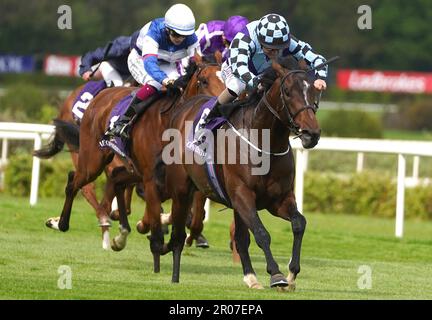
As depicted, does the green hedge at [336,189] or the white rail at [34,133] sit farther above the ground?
the white rail at [34,133]

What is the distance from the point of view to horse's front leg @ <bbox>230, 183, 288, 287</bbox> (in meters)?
7.61

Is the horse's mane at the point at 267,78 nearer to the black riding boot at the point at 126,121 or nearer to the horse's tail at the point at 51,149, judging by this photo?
the black riding boot at the point at 126,121

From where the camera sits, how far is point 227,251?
11.1 metres

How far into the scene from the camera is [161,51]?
9.68 m

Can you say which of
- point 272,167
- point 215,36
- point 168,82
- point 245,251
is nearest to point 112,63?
point 215,36

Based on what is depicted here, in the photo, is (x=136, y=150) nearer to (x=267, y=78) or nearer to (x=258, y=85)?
(x=258, y=85)

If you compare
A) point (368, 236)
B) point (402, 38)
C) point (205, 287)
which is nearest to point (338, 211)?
point (368, 236)

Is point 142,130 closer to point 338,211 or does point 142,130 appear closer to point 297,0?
point 338,211

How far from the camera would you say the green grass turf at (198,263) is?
7586 millimetres

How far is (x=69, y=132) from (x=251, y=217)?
3.69 meters

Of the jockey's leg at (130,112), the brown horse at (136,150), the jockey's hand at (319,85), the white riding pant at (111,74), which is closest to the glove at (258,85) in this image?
the jockey's hand at (319,85)

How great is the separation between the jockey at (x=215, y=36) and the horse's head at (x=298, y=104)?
266 centimetres
